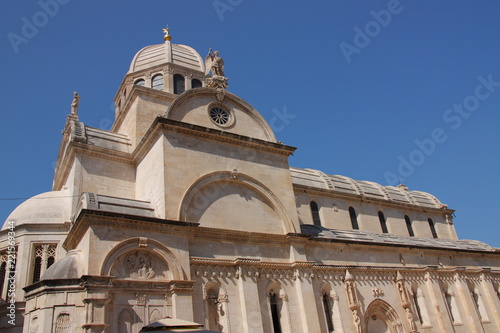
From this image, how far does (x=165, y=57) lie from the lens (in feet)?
107

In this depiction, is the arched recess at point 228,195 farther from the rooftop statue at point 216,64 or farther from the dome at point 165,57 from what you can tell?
the dome at point 165,57

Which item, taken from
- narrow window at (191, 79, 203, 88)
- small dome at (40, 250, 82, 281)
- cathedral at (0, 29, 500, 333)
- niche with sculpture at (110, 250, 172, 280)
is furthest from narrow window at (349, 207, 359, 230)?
small dome at (40, 250, 82, 281)

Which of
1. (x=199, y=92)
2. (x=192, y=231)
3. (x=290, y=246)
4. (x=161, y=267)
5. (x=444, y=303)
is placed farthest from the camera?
(x=444, y=303)

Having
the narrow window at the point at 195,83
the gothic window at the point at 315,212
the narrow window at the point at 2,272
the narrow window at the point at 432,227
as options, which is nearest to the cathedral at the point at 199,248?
the narrow window at the point at 2,272

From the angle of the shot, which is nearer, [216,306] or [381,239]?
[216,306]

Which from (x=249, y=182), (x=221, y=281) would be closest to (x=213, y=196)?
(x=249, y=182)

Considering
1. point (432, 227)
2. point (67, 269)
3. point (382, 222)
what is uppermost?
point (432, 227)

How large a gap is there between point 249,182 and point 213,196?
2386 millimetres

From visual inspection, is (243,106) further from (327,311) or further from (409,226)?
(409,226)

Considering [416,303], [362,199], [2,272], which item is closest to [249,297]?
[2,272]

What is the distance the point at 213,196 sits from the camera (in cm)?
2131

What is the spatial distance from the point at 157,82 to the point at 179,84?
A: 1.61 m

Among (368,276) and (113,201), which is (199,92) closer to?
(113,201)

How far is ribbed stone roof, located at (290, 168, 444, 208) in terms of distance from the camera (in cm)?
3391
